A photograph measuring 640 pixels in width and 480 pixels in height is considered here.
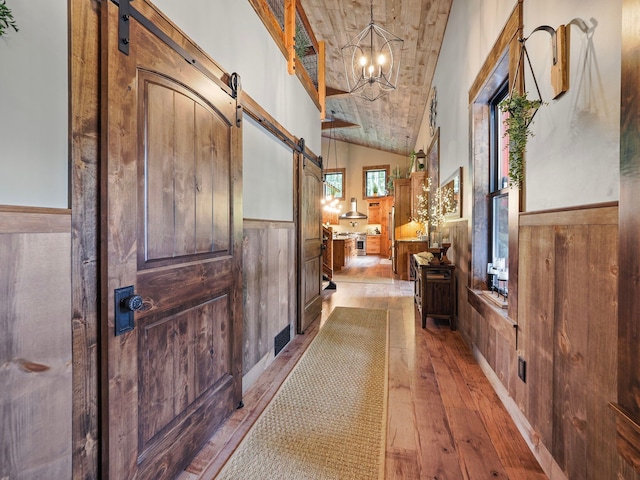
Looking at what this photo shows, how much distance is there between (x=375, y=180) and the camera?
1214 centimetres

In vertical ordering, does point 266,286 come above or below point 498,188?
below

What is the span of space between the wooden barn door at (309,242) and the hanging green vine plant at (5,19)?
2.55 metres

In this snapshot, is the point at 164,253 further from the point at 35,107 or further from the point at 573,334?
the point at 573,334

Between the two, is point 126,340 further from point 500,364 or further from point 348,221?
point 348,221

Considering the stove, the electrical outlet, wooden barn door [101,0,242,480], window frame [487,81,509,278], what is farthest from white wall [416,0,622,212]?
the stove

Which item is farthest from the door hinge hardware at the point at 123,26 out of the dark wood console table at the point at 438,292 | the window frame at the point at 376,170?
the window frame at the point at 376,170

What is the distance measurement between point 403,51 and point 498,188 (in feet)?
10.9

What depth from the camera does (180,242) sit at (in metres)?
1.46

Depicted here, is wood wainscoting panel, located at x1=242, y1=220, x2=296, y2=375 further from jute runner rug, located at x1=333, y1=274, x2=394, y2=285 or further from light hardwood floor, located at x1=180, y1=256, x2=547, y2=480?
jute runner rug, located at x1=333, y1=274, x2=394, y2=285

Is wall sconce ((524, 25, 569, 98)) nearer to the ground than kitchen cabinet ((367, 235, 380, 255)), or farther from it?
farther from it

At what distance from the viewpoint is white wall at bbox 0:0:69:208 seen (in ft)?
2.70

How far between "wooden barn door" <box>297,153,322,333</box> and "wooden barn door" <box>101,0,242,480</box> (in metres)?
1.43

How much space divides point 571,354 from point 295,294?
245 cm

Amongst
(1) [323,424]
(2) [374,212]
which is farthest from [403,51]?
(2) [374,212]
